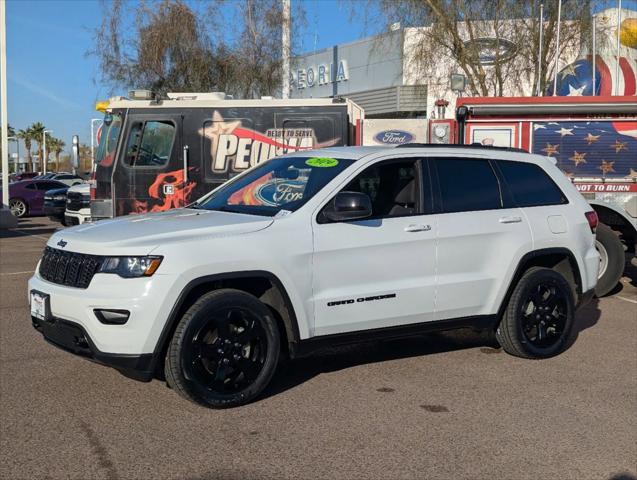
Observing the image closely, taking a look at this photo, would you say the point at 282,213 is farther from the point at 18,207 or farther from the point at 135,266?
the point at 18,207

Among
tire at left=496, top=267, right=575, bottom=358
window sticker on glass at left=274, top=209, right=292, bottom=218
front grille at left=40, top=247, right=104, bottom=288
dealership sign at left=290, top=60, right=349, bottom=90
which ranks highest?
dealership sign at left=290, top=60, right=349, bottom=90

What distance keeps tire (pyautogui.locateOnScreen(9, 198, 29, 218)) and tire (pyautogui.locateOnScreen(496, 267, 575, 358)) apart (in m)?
23.9

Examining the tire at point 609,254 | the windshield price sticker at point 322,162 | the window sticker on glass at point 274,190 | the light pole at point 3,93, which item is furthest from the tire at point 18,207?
the windshield price sticker at point 322,162

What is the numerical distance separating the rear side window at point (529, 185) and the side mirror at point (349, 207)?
5.64ft

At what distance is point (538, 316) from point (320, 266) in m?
2.28

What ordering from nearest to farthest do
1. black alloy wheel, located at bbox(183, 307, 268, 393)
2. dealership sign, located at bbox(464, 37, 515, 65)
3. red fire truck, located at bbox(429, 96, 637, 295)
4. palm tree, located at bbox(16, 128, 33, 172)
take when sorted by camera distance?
black alloy wheel, located at bbox(183, 307, 268, 393)
red fire truck, located at bbox(429, 96, 637, 295)
dealership sign, located at bbox(464, 37, 515, 65)
palm tree, located at bbox(16, 128, 33, 172)

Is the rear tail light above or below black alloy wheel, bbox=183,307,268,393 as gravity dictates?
above

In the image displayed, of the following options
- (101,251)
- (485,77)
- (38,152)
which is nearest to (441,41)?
(485,77)

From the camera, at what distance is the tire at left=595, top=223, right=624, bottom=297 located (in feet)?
30.6

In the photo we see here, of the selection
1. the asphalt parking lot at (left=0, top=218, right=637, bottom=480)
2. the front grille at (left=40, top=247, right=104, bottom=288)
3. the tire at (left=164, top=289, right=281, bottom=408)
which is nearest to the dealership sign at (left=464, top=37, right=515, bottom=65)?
the asphalt parking lot at (left=0, top=218, right=637, bottom=480)

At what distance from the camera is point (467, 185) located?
20.1ft

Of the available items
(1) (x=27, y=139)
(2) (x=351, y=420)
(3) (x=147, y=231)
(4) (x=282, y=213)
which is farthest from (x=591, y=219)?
(1) (x=27, y=139)

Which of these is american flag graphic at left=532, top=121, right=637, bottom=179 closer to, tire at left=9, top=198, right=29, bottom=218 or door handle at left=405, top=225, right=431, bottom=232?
door handle at left=405, top=225, right=431, bottom=232

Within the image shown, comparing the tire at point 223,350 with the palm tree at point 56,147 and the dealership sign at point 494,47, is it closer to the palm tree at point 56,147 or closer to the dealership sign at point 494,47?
the dealership sign at point 494,47
